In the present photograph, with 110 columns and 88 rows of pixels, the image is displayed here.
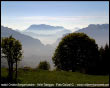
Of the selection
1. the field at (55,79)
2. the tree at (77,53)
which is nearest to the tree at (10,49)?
the field at (55,79)

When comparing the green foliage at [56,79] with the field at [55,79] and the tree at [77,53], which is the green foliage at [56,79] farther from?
the tree at [77,53]

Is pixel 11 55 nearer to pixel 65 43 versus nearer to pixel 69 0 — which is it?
pixel 69 0

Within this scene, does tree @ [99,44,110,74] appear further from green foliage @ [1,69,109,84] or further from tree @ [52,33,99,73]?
green foliage @ [1,69,109,84]

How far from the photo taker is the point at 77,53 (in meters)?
74.6

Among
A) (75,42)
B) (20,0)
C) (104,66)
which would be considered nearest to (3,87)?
(20,0)

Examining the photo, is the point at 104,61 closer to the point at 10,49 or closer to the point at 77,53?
the point at 77,53

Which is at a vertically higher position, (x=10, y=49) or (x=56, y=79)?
(x=10, y=49)

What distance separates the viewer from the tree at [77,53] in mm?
73938

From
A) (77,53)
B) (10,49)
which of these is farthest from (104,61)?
(10,49)

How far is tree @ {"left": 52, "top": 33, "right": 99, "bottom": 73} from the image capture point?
73938 mm

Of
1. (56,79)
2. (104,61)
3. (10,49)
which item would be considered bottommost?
(56,79)

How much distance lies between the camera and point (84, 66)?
7356cm

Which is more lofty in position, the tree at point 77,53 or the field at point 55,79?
the tree at point 77,53

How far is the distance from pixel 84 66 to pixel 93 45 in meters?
8.15
